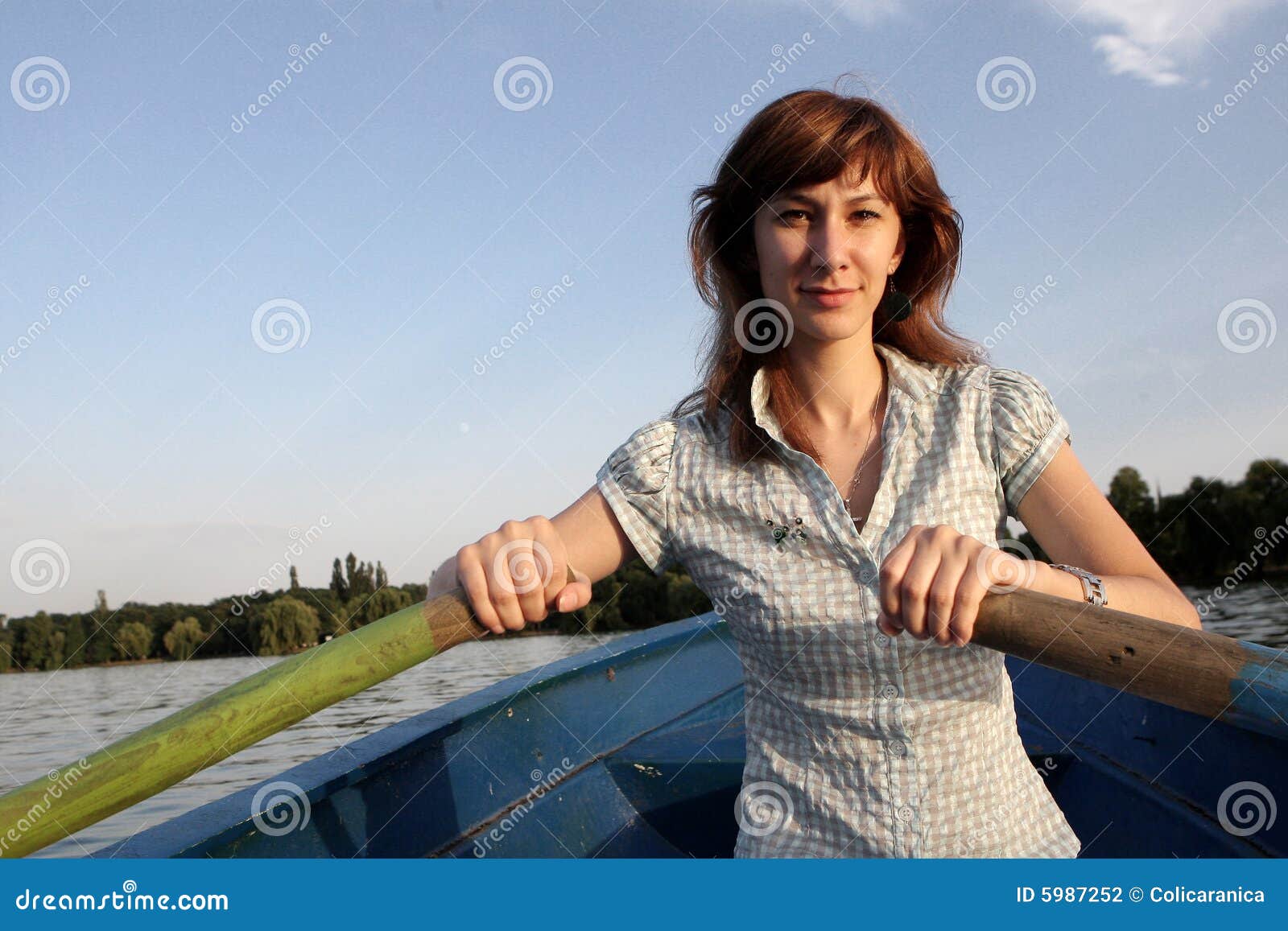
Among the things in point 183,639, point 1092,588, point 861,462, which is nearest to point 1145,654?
point 1092,588

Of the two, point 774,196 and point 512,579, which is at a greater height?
point 774,196

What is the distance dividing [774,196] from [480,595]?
3.18 feet

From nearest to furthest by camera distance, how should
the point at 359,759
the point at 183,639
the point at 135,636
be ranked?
the point at 359,759 < the point at 183,639 < the point at 135,636

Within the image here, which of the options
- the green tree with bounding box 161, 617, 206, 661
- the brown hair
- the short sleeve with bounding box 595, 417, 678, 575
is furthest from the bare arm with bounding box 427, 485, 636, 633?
the green tree with bounding box 161, 617, 206, 661

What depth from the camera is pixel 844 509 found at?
6.11ft

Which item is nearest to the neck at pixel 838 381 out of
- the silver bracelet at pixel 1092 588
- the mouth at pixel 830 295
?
the mouth at pixel 830 295

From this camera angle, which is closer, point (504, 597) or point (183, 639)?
point (504, 597)

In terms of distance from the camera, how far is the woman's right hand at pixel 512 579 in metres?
1.64

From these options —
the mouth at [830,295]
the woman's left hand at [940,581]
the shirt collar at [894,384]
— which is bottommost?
the woman's left hand at [940,581]

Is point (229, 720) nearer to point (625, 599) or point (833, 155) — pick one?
point (833, 155)

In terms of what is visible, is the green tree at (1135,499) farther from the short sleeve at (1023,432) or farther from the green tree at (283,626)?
the short sleeve at (1023,432)

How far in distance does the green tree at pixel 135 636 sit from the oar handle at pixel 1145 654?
20.9 m

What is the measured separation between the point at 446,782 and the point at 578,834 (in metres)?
0.46
